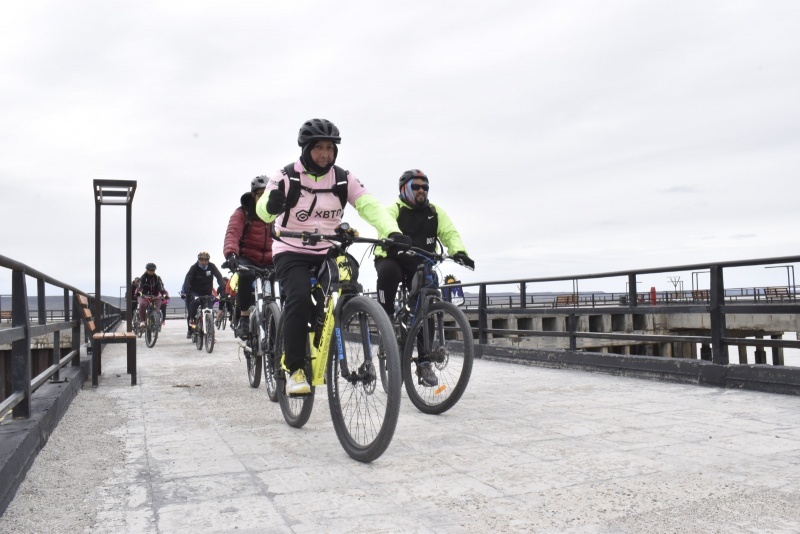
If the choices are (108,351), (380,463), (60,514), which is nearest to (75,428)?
(60,514)

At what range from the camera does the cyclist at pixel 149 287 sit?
1647 cm

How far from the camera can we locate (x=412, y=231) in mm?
A: 6383

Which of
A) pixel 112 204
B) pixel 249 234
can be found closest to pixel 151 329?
pixel 112 204

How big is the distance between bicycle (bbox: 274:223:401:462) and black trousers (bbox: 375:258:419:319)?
1.55 m

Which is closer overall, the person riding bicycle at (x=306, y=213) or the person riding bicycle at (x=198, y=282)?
the person riding bicycle at (x=306, y=213)

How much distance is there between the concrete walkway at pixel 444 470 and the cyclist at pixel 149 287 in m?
10.6

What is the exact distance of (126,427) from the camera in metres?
5.21

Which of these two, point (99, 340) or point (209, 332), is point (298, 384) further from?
point (209, 332)

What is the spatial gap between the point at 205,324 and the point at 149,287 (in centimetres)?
392

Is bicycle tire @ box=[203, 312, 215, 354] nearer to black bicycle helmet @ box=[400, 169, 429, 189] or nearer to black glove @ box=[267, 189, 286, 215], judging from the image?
black bicycle helmet @ box=[400, 169, 429, 189]

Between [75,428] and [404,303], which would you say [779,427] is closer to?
[404,303]

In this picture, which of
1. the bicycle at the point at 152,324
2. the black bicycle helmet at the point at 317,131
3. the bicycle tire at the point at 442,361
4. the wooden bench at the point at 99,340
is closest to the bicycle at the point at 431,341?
the bicycle tire at the point at 442,361

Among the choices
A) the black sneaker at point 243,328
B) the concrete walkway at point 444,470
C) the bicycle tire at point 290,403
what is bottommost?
the concrete walkway at point 444,470

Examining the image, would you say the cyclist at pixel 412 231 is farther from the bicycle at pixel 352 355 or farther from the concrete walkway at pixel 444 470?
the bicycle at pixel 352 355
